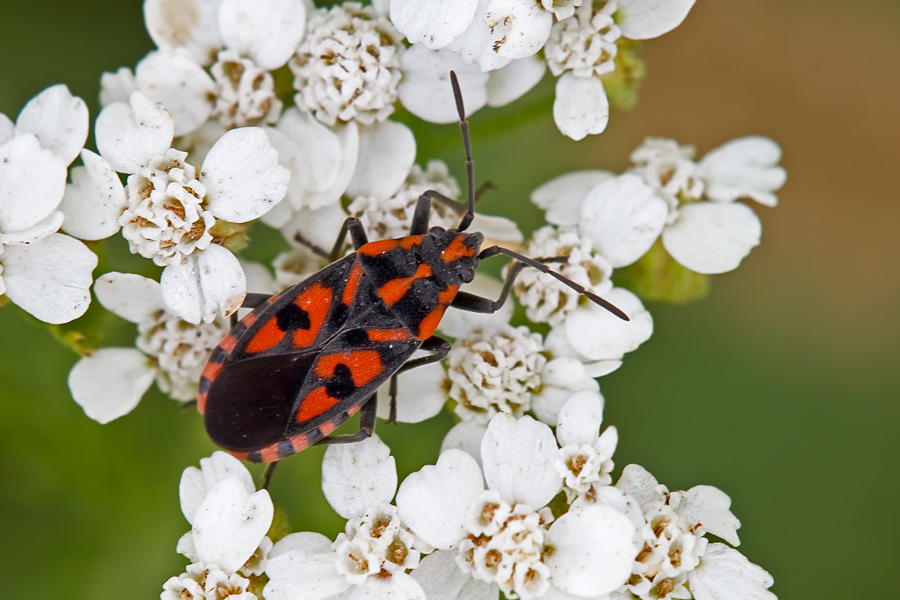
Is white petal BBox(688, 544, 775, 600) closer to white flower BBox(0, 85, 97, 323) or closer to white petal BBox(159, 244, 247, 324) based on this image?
white petal BBox(159, 244, 247, 324)

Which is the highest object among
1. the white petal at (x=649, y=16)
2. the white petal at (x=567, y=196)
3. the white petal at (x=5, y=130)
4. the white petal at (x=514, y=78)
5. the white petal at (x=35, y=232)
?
the white petal at (x=649, y=16)

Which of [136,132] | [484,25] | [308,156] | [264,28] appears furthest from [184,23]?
[484,25]

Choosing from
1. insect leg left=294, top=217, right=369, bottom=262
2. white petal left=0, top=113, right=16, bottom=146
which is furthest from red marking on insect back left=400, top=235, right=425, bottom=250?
white petal left=0, top=113, right=16, bottom=146

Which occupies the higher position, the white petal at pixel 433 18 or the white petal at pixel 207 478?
the white petal at pixel 433 18

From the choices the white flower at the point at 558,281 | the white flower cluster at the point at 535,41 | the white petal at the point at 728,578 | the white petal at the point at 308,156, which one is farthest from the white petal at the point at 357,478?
the white flower cluster at the point at 535,41

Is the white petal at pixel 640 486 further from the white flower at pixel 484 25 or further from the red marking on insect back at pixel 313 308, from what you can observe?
the white flower at pixel 484 25

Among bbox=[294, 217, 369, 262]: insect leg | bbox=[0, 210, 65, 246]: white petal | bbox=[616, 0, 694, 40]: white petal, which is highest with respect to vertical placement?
bbox=[616, 0, 694, 40]: white petal
